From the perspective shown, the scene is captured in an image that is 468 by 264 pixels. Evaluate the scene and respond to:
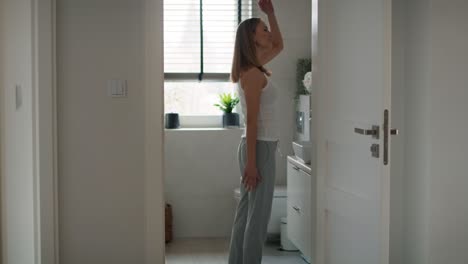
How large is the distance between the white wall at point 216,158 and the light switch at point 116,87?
1.87 metres

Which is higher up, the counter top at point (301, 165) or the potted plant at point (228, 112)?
the potted plant at point (228, 112)

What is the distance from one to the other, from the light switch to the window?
1982mm

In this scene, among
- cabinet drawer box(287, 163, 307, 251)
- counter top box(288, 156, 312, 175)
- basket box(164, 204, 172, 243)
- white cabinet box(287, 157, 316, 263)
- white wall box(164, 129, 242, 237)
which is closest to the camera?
white cabinet box(287, 157, 316, 263)

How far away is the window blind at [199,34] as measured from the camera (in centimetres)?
557

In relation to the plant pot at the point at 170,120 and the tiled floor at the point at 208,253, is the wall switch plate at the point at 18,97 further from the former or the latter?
the plant pot at the point at 170,120

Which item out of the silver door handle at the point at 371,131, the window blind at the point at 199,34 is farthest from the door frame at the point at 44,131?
the window blind at the point at 199,34

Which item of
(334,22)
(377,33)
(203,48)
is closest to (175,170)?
(203,48)

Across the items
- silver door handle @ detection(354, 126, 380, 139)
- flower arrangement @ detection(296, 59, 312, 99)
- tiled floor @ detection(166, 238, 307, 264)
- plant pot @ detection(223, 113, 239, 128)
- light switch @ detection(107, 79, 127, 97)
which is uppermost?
flower arrangement @ detection(296, 59, 312, 99)

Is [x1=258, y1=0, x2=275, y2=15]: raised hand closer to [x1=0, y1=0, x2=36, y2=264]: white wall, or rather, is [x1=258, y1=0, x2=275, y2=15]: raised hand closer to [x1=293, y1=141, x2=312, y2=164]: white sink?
[x1=293, y1=141, x2=312, y2=164]: white sink

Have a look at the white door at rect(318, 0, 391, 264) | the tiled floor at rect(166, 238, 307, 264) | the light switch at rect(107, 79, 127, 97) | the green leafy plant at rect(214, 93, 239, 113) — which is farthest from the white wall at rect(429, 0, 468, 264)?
the green leafy plant at rect(214, 93, 239, 113)

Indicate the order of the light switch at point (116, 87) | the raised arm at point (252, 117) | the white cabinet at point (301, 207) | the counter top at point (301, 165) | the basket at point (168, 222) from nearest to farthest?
the light switch at point (116, 87) < the raised arm at point (252, 117) < the white cabinet at point (301, 207) < the counter top at point (301, 165) < the basket at point (168, 222)

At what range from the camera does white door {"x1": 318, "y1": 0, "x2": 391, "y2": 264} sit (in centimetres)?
301

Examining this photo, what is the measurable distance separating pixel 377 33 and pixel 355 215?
0.87 m

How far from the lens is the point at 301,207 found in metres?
4.49
